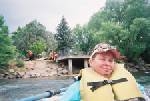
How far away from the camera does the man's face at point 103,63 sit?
4.53m

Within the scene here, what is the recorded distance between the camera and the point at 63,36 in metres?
46.6

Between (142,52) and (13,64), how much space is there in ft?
60.9

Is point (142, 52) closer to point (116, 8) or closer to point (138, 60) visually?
point (138, 60)

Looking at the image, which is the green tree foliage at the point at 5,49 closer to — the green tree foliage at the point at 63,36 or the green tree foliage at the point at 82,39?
the green tree foliage at the point at 63,36

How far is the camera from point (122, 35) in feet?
144

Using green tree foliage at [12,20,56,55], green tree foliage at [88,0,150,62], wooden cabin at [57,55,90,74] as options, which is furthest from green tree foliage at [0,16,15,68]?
green tree foliage at [12,20,56,55]

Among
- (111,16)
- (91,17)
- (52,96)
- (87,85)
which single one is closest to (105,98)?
(87,85)

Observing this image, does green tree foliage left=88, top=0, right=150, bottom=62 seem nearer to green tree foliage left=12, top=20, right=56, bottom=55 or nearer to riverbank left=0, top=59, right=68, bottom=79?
riverbank left=0, top=59, right=68, bottom=79

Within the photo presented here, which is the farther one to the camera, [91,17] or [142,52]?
[91,17]

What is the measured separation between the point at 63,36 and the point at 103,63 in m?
42.1

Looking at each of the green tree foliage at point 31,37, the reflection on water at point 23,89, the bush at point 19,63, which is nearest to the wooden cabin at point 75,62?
the bush at point 19,63

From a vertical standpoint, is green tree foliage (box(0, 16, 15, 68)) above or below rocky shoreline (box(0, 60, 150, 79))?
above

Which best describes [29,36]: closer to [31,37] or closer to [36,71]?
[31,37]

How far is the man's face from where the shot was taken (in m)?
4.53
